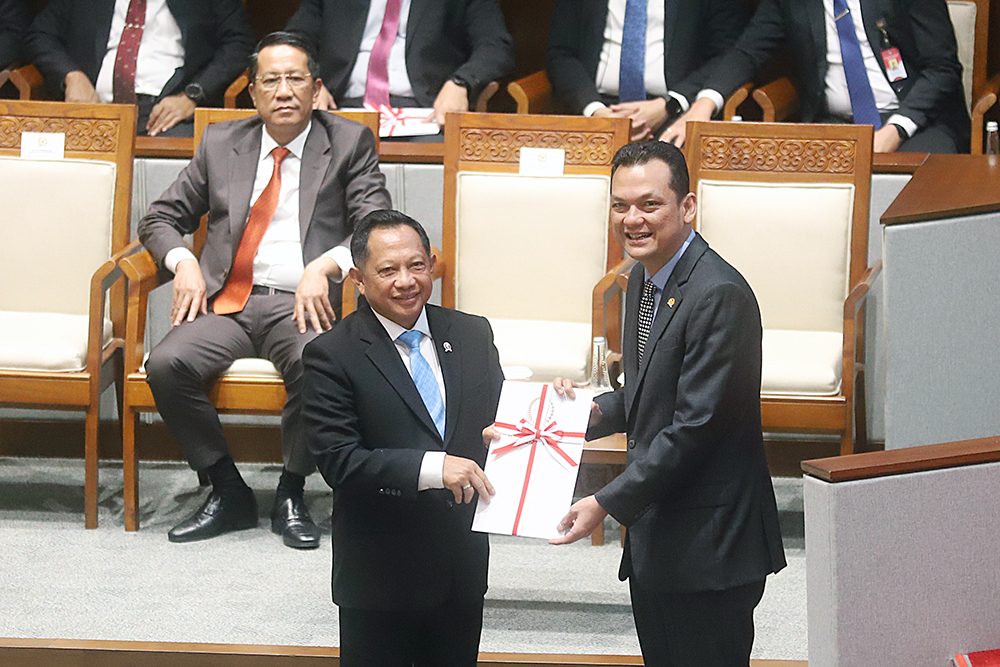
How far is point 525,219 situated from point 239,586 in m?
1.28

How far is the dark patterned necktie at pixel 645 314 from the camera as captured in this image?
180cm

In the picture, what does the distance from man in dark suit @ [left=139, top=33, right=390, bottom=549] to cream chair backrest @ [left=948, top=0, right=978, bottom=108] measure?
2.14 m

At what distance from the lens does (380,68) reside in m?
4.14

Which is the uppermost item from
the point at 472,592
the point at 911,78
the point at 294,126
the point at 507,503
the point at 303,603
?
the point at 911,78

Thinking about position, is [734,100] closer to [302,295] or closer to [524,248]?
[524,248]

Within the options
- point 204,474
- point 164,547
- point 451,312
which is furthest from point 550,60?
point 451,312

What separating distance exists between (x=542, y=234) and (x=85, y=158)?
1281mm

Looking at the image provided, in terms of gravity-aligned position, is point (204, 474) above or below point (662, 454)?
below

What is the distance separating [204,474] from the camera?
349 centimetres

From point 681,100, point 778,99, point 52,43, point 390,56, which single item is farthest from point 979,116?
point 52,43

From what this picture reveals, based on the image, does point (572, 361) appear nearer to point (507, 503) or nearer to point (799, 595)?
point (799, 595)

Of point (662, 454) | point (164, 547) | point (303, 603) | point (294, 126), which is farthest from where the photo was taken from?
point (294, 126)

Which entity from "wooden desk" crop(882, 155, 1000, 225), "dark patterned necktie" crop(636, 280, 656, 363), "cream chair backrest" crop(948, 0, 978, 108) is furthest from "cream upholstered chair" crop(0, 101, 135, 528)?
"cream chair backrest" crop(948, 0, 978, 108)

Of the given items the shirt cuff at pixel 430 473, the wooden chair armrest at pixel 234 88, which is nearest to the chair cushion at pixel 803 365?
the shirt cuff at pixel 430 473
